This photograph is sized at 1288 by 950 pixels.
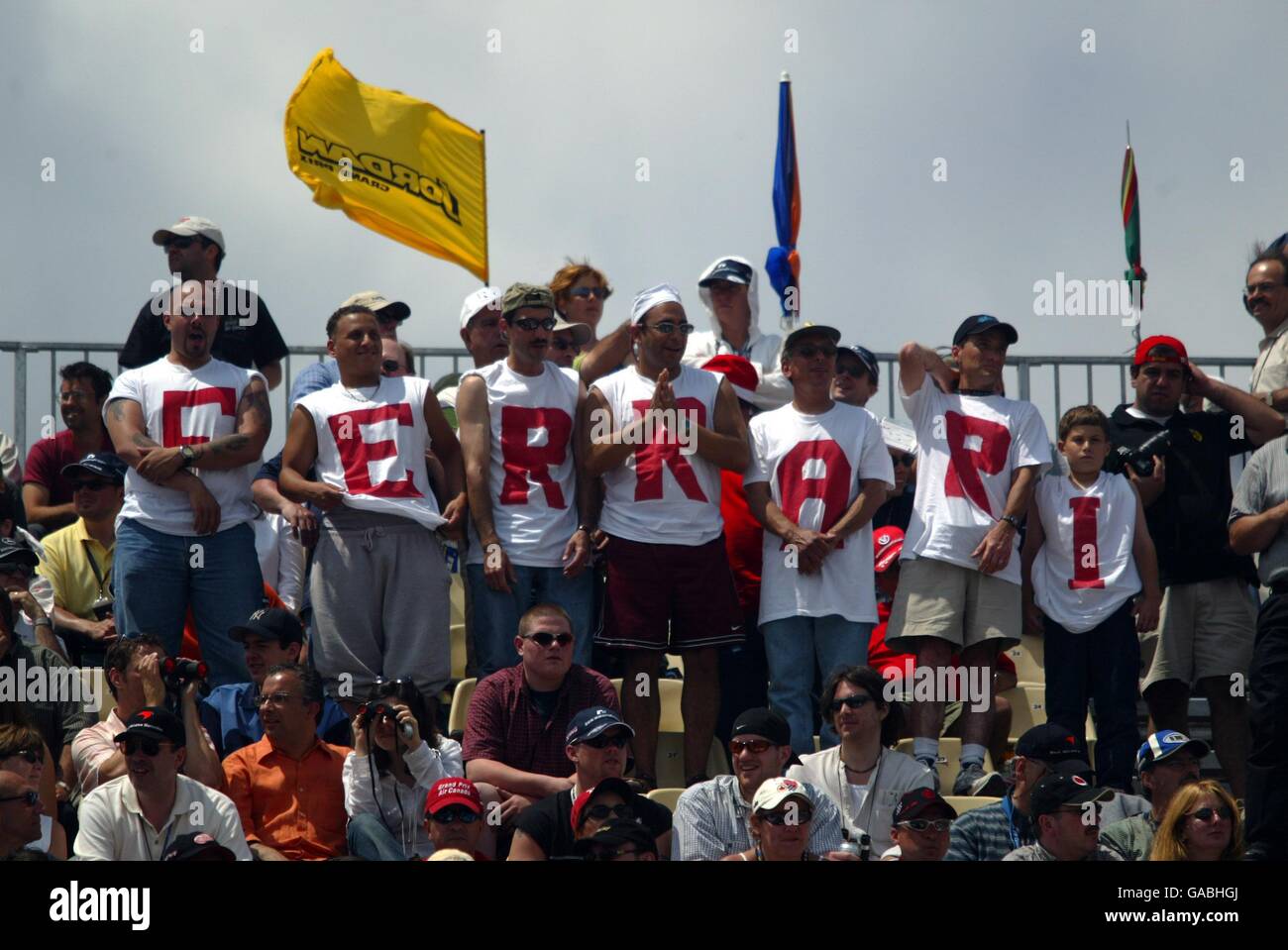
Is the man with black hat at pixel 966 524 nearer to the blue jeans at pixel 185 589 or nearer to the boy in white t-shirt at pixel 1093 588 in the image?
the boy in white t-shirt at pixel 1093 588

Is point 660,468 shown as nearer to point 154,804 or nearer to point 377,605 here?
point 377,605

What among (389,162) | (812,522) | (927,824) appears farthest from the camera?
(389,162)

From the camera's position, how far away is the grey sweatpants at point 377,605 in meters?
9.69

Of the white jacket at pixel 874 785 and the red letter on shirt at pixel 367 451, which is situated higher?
the red letter on shirt at pixel 367 451

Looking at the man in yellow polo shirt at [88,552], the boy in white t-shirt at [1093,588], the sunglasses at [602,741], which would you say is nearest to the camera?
the sunglasses at [602,741]

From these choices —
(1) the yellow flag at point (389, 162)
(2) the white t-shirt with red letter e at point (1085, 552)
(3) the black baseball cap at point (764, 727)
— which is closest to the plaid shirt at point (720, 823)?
(3) the black baseball cap at point (764, 727)

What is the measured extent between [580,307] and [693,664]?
9.47 ft

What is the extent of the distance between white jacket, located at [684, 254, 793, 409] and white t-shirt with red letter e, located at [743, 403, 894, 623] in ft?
2.68

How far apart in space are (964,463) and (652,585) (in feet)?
6.02

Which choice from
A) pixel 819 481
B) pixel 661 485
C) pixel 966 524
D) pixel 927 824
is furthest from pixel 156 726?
pixel 966 524

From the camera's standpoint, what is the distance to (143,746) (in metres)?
8.22

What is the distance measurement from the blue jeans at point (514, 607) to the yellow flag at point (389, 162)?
4.41m

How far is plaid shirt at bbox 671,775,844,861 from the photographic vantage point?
8398 millimetres

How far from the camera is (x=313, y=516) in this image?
9.85 m
